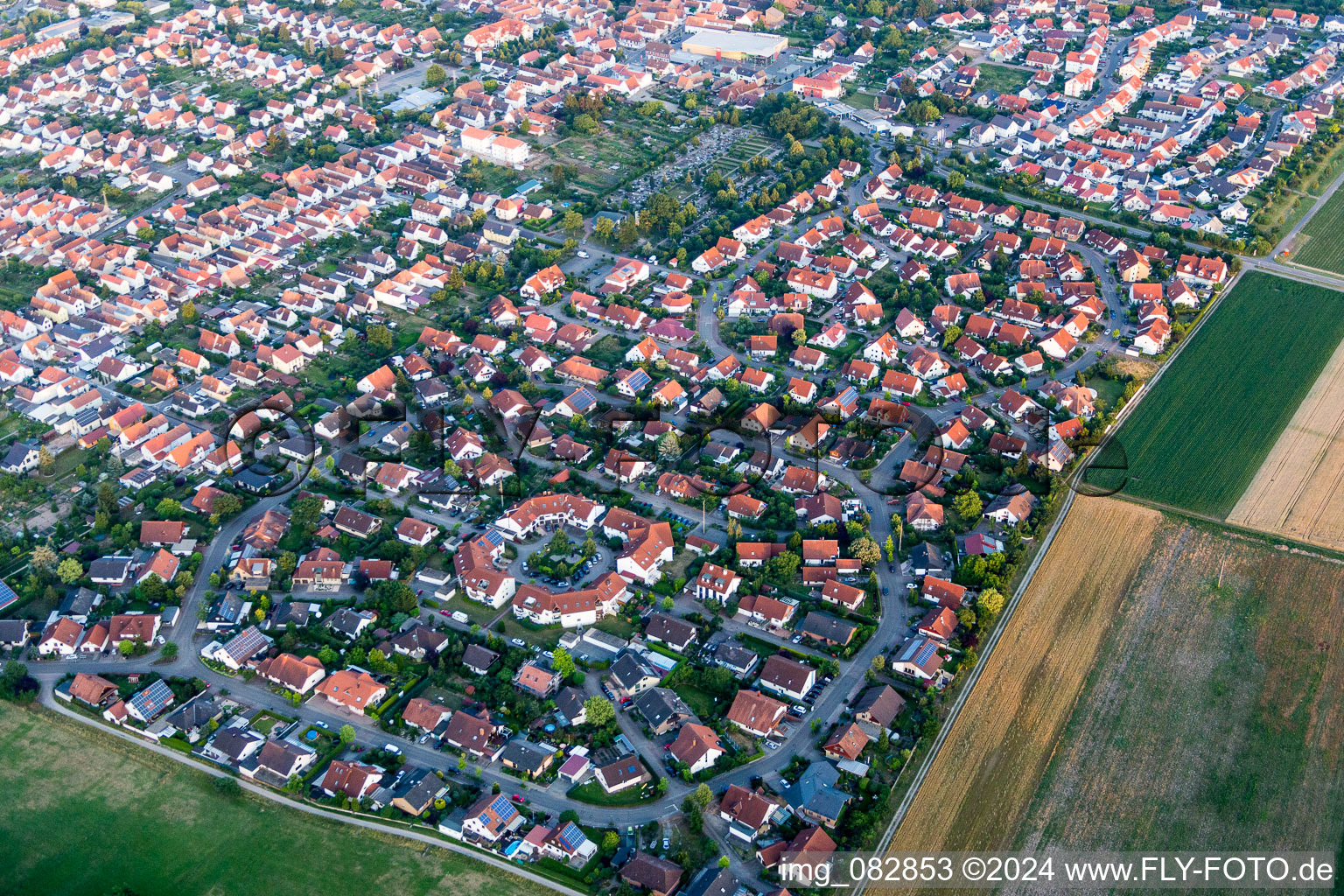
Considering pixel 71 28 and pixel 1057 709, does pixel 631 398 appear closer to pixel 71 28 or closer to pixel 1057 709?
pixel 1057 709

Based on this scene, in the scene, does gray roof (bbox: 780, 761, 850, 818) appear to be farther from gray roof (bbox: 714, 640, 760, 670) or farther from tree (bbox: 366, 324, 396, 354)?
tree (bbox: 366, 324, 396, 354)

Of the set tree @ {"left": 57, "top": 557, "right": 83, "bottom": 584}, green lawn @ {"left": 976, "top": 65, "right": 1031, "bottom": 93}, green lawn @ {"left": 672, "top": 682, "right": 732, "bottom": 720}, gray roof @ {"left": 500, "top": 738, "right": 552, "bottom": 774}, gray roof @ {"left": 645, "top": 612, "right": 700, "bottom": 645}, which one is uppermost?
tree @ {"left": 57, "top": 557, "right": 83, "bottom": 584}

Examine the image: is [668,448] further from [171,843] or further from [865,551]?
[171,843]

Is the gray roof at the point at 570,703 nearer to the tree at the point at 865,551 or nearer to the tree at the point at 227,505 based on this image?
the tree at the point at 865,551

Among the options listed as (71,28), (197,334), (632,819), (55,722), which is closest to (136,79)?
(71,28)

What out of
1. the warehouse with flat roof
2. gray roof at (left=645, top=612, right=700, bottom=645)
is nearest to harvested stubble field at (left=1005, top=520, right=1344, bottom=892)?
gray roof at (left=645, top=612, right=700, bottom=645)

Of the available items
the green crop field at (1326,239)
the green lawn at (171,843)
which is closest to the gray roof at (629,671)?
the green lawn at (171,843)
